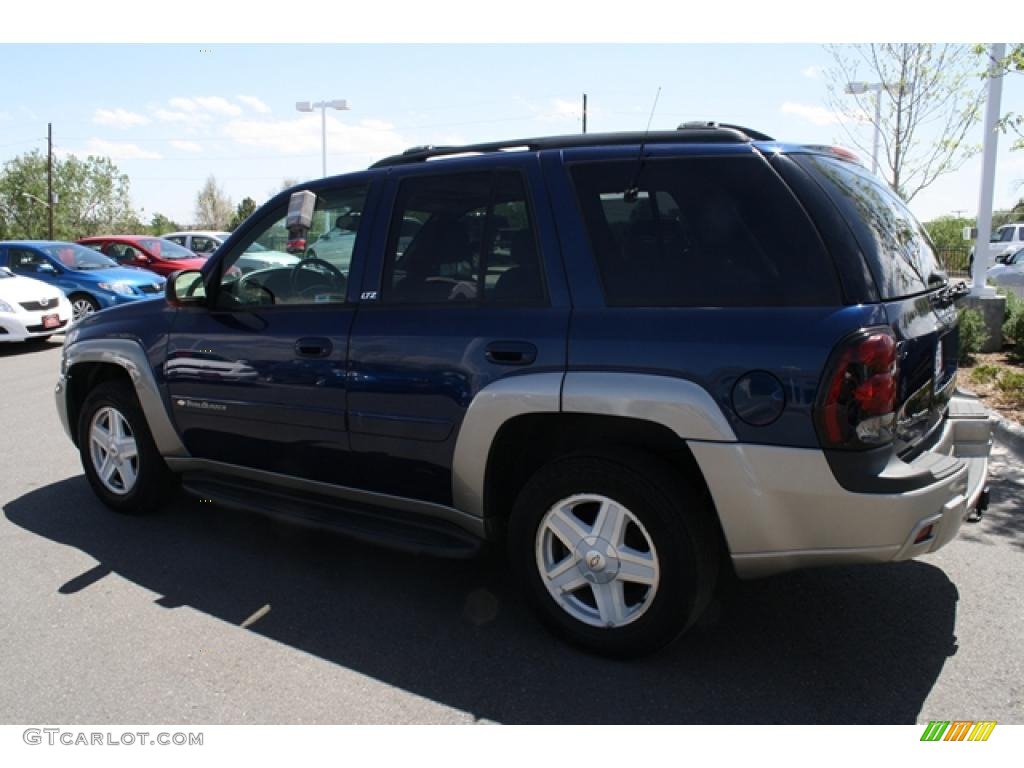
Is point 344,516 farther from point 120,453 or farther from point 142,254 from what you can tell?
point 142,254

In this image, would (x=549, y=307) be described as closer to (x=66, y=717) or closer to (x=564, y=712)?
(x=564, y=712)

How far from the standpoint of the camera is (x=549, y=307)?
3186 millimetres

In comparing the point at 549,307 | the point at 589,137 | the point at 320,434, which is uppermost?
the point at 589,137

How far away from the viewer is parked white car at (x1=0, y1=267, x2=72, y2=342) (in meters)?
11.7

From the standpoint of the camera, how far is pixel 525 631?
341 centimetres

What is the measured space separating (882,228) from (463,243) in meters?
1.67

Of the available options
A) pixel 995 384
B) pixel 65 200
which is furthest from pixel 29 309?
pixel 65 200

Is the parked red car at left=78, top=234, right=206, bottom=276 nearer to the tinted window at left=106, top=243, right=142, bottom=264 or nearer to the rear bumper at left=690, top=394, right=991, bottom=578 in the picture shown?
the tinted window at left=106, top=243, right=142, bottom=264

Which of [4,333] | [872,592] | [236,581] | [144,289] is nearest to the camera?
[872,592]

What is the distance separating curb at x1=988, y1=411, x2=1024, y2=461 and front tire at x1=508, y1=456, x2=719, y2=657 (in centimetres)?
418

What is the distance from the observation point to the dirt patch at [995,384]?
682 cm

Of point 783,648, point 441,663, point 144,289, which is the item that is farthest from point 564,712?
point 144,289

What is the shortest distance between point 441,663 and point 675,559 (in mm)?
1000

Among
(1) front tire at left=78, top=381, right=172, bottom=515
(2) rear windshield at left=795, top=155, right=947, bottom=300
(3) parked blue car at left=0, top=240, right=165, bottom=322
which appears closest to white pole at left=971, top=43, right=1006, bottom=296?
(2) rear windshield at left=795, top=155, right=947, bottom=300
